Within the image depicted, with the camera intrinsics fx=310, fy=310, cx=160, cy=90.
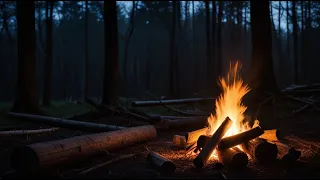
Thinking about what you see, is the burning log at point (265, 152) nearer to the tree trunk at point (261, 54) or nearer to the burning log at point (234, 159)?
the burning log at point (234, 159)

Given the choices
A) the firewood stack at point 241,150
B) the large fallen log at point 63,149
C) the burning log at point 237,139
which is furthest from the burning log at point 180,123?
the burning log at point 237,139

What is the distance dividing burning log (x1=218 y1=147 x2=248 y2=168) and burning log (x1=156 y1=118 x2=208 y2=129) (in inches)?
149

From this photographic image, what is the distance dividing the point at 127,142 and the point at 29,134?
11.6 feet

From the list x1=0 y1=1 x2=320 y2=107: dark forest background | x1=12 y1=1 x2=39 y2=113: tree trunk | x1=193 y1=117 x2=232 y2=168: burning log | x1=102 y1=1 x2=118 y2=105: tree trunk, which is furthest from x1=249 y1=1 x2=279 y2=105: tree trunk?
x1=0 y1=1 x2=320 y2=107: dark forest background

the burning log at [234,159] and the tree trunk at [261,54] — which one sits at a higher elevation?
the tree trunk at [261,54]

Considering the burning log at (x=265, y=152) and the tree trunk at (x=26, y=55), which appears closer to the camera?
the burning log at (x=265, y=152)

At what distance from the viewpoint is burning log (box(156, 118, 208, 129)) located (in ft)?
29.2

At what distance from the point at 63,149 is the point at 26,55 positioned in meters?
10.4

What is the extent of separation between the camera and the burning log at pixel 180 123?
8.91 meters

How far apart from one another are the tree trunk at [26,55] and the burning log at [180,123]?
7.09 meters

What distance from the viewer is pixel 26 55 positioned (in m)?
13.9

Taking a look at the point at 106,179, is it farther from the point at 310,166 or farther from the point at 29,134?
the point at 29,134

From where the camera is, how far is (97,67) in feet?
152

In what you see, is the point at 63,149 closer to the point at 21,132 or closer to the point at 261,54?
the point at 21,132
